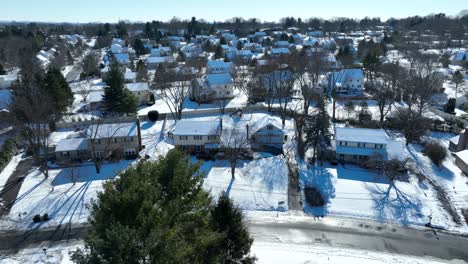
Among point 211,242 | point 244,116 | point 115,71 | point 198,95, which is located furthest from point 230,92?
point 211,242

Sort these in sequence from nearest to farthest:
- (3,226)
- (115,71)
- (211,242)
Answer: (211,242) → (3,226) → (115,71)

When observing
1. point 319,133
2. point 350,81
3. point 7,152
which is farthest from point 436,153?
point 7,152

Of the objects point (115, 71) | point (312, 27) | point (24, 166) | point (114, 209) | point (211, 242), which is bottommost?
point (24, 166)

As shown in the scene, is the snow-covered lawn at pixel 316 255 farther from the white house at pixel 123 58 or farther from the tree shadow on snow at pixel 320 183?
the white house at pixel 123 58

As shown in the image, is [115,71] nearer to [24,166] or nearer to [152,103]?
[152,103]

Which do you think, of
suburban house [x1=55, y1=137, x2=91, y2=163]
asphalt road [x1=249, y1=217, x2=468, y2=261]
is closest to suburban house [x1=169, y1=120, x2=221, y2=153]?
suburban house [x1=55, y1=137, x2=91, y2=163]

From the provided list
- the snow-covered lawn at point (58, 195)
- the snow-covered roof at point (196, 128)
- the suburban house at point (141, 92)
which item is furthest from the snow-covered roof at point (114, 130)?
the suburban house at point (141, 92)

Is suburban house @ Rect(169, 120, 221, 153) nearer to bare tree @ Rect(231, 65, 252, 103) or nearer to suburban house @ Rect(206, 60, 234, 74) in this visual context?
bare tree @ Rect(231, 65, 252, 103)
